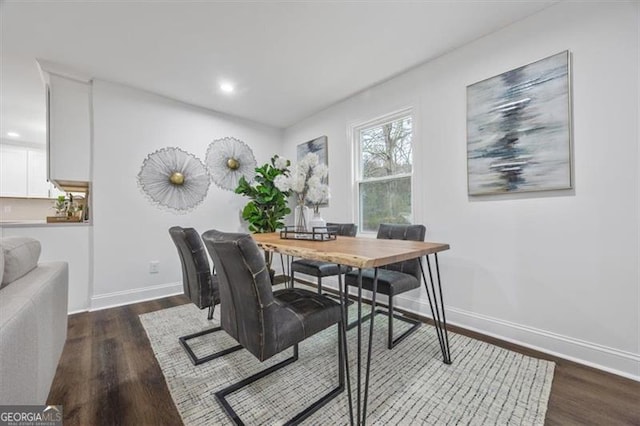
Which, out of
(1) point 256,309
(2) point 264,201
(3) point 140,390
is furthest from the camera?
(2) point 264,201

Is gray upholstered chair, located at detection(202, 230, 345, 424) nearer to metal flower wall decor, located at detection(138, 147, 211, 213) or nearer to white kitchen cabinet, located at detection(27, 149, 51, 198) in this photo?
metal flower wall decor, located at detection(138, 147, 211, 213)

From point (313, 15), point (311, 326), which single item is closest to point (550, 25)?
point (313, 15)

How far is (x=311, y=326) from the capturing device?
122 centimetres

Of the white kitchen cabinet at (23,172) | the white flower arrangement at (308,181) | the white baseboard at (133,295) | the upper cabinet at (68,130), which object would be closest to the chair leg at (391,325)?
the white flower arrangement at (308,181)

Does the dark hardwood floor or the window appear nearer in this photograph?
the dark hardwood floor

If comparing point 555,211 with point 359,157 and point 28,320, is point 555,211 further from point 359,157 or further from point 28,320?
point 28,320

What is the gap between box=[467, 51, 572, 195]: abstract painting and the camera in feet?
5.76

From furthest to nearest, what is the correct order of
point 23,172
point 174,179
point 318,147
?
point 23,172, point 318,147, point 174,179

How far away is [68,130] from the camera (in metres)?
2.66

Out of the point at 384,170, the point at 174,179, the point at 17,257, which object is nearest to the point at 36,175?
the point at 174,179

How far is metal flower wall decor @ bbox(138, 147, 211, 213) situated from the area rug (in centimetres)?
172

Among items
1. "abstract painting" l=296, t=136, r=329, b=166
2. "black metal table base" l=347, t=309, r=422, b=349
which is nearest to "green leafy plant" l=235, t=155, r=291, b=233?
"abstract painting" l=296, t=136, r=329, b=166

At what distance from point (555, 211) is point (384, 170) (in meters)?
1.56

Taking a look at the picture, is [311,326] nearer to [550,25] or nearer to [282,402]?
[282,402]
